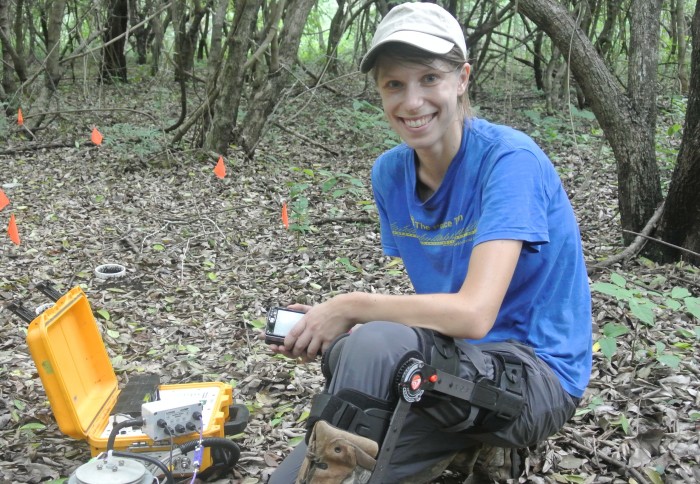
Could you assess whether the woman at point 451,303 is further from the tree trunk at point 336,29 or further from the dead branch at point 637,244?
the tree trunk at point 336,29

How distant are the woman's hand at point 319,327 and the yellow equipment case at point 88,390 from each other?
0.45 meters

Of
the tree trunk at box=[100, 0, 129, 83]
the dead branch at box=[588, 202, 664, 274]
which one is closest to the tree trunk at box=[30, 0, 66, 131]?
the tree trunk at box=[100, 0, 129, 83]

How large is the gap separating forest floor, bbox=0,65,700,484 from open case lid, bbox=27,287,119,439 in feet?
1.01

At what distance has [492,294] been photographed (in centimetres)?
182

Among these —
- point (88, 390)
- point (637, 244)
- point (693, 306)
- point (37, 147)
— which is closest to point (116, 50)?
point (37, 147)

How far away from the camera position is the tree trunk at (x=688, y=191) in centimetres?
384

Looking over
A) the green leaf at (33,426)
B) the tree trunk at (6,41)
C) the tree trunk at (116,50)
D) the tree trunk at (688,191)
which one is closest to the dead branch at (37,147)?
the tree trunk at (6,41)

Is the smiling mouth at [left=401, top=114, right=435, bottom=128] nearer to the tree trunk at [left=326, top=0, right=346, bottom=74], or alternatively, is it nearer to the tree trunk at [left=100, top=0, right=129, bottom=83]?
the tree trunk at [left=326, top=0, right=346, bottom=74]

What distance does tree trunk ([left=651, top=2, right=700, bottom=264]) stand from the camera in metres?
3.84

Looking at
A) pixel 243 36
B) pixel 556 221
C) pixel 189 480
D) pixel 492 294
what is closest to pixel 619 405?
pixel 556 221

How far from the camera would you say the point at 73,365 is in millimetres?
2457

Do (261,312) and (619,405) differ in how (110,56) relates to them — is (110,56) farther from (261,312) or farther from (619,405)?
(619,405)

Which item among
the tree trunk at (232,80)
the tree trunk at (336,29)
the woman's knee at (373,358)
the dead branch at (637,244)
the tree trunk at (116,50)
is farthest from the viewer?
the tree trunk at (116,50)

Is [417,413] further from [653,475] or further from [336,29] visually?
[336,29]
